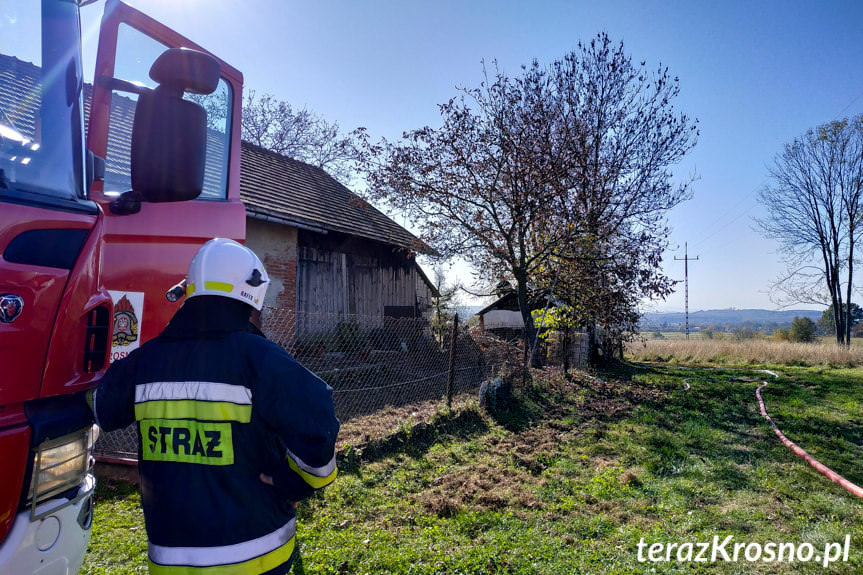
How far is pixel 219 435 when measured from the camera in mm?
1686

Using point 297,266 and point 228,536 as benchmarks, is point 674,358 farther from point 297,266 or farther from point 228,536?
point 228,536

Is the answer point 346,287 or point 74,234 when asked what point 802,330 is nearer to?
point 346,287

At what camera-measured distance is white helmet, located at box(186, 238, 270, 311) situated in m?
1.81

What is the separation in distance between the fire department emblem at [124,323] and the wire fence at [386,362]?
11.6 ft

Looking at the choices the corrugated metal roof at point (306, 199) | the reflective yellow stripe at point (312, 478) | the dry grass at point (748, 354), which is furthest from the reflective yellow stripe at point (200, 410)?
the dry grass at point (748, 354)

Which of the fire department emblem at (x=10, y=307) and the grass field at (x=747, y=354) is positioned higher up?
the fire department emblem at (x=10, y=307)

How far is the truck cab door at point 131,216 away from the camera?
2479 mm

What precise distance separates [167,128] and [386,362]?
9.55 meters

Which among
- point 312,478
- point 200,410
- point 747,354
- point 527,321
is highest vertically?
point 527,321

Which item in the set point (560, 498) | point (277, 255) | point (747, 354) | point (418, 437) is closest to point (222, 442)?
point (560, 498)

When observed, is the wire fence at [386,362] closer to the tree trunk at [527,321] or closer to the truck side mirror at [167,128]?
the tree trunk at [527,321]

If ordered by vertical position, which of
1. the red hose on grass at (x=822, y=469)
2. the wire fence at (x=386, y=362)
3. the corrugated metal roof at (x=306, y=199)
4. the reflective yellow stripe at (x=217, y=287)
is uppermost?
the corrugated metal roof at (x=306, y=199)

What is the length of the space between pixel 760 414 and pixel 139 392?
9.77 metres

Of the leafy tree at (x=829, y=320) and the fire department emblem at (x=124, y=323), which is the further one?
the leafy tree at (x=829, y=320)
